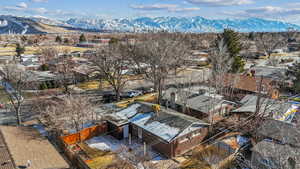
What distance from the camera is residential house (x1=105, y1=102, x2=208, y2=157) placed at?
56.0 feet

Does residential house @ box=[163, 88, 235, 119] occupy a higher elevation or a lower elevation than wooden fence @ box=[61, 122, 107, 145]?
higher

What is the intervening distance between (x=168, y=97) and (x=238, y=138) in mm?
10544

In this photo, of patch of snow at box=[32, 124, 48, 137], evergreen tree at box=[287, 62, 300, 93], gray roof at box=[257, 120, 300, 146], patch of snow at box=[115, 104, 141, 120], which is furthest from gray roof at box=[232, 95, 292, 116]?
patch of snow at box=[32, 124, 48, 137]

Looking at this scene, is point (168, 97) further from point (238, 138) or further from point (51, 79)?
point (51, 79)

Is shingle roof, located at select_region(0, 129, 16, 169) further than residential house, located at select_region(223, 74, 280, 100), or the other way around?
residential house, located at select_region(223, 74, 280, 100)

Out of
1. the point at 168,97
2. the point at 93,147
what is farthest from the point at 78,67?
the point at 93,147

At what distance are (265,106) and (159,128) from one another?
10.8m

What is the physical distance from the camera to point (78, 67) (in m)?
46.8

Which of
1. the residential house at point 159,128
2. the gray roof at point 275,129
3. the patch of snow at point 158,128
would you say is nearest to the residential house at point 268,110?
the gray roof at point 275,129

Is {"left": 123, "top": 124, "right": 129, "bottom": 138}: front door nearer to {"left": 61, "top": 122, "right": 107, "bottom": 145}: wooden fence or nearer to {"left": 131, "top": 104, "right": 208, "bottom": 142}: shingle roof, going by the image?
{"left": 131, "top": 104, "right": 208, "bottom": 142}: shingle roof

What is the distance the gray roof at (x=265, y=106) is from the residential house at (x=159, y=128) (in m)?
6.26

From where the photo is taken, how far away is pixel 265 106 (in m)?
20.5

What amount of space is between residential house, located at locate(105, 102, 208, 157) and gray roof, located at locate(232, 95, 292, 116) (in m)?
6.26

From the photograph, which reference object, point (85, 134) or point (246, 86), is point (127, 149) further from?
point (246, 86)
